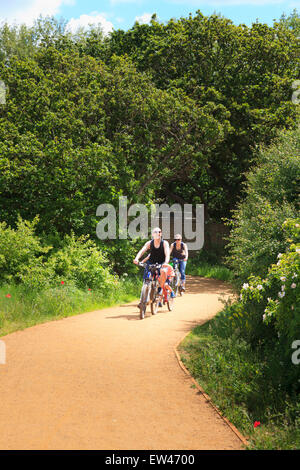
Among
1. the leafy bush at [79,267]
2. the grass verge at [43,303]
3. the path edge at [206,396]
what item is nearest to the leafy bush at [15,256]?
the leafy bush at [79,267]

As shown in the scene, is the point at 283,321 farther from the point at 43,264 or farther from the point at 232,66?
the point at 232,66

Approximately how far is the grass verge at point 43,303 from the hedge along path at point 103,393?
476 mm

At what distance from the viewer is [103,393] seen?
6.21m

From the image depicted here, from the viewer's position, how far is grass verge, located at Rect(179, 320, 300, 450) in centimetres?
492

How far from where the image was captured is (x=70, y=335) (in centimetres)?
953

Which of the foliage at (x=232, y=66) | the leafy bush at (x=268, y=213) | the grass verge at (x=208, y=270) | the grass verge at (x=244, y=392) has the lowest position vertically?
the grass verge at (x=208, y=270)

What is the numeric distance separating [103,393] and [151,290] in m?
5.81

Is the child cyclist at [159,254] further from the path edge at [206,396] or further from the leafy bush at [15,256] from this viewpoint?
the leafy bush at [15,256]

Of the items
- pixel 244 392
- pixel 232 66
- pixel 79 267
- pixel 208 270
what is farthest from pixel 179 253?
pixel 232 66

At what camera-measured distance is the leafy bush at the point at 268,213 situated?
30.8 feet

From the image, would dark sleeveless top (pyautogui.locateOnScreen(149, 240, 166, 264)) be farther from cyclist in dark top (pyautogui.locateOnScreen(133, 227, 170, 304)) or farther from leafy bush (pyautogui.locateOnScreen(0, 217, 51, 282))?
leafy bush (pyautogui.locateOnScreen(0, 217, 51, 282))
